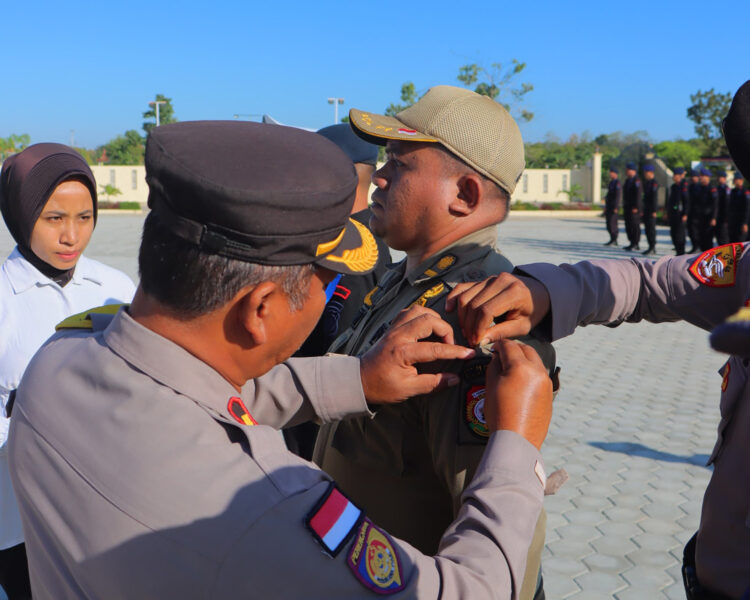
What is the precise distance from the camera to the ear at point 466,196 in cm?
201

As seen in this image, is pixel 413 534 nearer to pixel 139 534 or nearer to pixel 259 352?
pixel 259 352

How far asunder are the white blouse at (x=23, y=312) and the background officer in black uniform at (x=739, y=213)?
15166mm

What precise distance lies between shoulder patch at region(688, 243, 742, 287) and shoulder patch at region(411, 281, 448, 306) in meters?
0.62

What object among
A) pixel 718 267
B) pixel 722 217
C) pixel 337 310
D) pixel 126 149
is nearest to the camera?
pixel 718 267

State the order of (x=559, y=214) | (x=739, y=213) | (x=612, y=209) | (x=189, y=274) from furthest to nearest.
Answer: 1. (x=559, y=214)
2. (x=612, y=209)
3. (x=739, y=213)
4. (x=189, y=274)

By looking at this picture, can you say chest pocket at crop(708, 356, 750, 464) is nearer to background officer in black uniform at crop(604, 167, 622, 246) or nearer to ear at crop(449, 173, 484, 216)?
ear at crop(449, 173, 484, 216)

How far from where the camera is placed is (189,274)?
117 centimetres

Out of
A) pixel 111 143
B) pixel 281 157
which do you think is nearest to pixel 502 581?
pixel 281 157

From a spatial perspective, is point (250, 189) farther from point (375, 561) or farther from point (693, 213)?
point (693, 213)

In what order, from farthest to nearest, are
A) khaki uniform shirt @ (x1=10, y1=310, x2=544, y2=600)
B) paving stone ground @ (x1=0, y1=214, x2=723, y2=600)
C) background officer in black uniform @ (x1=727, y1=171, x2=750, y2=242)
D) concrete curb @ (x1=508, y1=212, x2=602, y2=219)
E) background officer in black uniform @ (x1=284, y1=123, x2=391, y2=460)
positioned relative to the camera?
concrete curb @ (x1=508, y1=212, x2=602, y2=219) < background officer in black uniform @ (x1=727, y1=171, x2=750, y2=242) < paving stone ground @ (x1=0, y1=214, x2=723, y2=600) < background officer in black uniform @ (x1=284, y1=123, x2=391, y2=460) < khaki uniform shirt @ (x1=10, y1=310, x2=544, y2=600)

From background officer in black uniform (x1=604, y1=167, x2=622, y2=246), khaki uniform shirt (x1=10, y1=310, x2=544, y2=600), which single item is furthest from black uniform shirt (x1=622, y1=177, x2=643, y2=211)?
khaki uniform shirt (x1=10, y1=310, x2=544, y2=600)

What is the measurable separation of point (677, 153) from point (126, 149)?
42.3 meters

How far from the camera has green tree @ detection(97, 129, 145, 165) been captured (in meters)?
57.3

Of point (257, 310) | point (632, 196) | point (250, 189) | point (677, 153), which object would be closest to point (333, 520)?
point (257, 310)
